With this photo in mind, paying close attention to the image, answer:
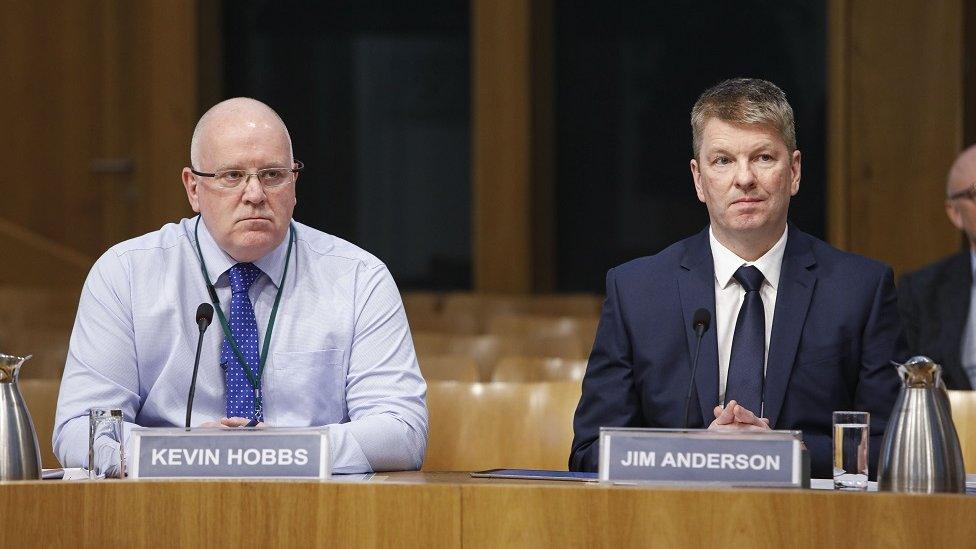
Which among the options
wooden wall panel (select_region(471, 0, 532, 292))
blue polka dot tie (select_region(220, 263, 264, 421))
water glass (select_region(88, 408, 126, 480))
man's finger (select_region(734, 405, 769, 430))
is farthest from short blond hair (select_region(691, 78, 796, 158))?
wooden wall panel (select_region(471, 0, 532, 292))

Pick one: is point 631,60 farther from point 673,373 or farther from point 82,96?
point 673,373

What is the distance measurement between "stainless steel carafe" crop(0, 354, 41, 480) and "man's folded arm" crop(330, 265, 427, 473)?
1.79 feet

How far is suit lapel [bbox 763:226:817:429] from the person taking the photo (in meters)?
2.63

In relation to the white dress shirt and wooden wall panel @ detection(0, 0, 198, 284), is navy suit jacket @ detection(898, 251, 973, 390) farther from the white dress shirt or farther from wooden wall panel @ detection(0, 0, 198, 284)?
wooden wall panel @ detection(0, 0, 198, 284)

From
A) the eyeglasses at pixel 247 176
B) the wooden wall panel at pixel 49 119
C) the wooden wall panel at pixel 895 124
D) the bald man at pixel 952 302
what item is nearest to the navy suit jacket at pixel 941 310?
the bald man at pixel 952 302

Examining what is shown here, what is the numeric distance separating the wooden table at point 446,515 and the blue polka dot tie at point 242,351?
2.31 feet

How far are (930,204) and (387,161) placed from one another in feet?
10.1

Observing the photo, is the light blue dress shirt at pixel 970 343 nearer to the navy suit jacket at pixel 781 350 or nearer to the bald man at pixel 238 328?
the navy suit jacket at pixel 781 350

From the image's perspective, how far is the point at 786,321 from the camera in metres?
2.67

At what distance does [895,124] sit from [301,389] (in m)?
5.04

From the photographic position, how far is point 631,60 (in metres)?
7.67

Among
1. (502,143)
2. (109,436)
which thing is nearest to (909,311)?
(109,436)

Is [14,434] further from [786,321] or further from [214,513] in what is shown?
[786,321]

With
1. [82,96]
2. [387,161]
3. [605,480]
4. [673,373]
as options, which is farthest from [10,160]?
[605,480]
